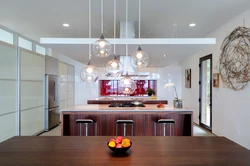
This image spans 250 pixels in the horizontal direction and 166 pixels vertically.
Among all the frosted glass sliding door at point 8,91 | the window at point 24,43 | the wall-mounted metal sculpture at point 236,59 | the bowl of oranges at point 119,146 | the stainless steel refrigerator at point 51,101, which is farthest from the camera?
the stainless steel refrigerator at point 51,101

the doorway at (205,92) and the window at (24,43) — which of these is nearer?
the window at (24,43)

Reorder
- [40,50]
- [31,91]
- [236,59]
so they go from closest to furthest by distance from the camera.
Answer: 1. [236,59]
2. [31,91]
3. [40,50]

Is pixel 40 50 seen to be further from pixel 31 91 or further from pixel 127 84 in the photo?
pixel 127 84

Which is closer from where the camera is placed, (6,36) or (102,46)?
(102,46)

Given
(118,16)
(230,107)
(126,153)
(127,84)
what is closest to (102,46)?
(127,84)

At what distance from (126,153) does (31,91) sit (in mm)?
4053

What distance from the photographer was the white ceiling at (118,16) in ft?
10.3

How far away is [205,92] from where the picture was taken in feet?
18.6

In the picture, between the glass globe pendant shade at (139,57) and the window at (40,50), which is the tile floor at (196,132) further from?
the glass globe pendant shade at (139,57)

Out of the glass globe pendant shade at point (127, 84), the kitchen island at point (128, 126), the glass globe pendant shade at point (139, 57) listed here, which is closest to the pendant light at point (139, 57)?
the glass globe pendant shade at point (139, 57)

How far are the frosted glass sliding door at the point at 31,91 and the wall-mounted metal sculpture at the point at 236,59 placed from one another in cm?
516

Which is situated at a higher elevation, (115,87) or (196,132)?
(115,87)

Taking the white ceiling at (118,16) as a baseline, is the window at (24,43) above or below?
below

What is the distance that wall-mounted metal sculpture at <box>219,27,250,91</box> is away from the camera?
3.56m
